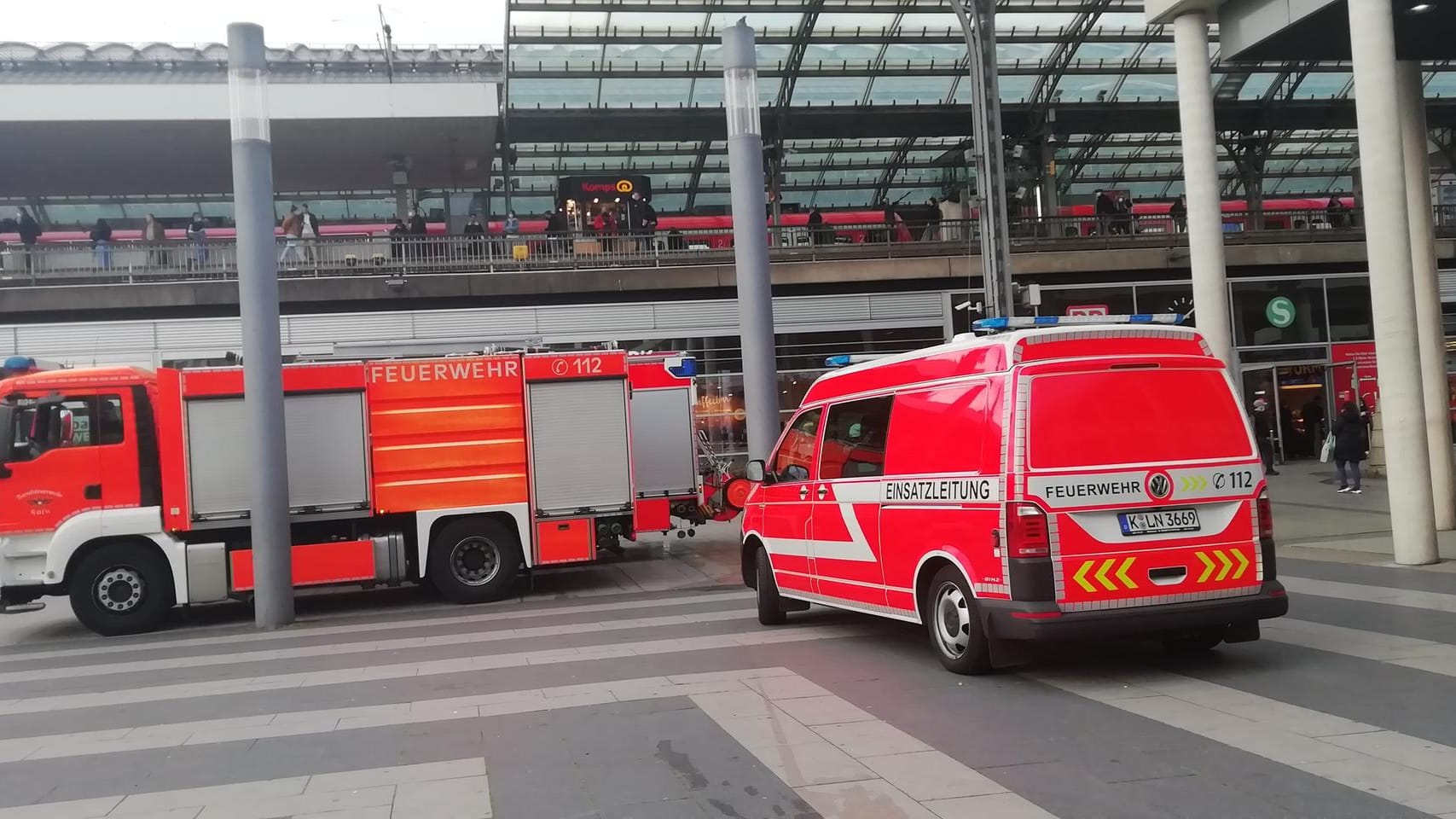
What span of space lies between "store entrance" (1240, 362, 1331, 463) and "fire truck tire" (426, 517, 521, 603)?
71.6 feet

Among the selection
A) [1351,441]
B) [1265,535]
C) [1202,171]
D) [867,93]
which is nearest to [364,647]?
[1265,535]

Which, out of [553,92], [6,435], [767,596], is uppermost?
[553,92]

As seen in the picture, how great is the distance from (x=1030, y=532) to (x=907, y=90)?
27.1 metres

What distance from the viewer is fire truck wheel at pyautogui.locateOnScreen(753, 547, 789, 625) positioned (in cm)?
1007

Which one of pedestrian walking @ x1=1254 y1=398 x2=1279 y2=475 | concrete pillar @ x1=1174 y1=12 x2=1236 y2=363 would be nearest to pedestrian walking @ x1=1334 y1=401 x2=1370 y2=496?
pedestrian walking @ x1=1254 y1=398 x2=1279 y2=475

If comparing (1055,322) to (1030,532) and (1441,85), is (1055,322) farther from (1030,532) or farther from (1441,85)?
(1441,85)

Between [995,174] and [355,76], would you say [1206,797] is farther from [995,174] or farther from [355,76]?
[355,76]

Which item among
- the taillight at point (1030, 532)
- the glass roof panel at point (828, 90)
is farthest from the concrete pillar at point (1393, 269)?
the glass roof panel at point (828, 90)

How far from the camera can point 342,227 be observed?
1136 inches

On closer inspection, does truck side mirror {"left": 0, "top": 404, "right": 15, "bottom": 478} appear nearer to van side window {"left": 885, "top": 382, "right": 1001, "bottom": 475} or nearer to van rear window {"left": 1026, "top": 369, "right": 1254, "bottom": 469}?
van side window {"left": 885, "top": 382, "right": 1001, "bottom": 475}

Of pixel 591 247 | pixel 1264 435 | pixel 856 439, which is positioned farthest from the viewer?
pixel 591 247

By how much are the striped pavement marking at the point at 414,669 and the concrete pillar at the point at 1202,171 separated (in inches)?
312

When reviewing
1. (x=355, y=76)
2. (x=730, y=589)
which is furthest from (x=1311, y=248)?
(x=355, y=76)

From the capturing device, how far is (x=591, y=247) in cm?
2600
